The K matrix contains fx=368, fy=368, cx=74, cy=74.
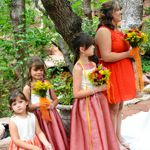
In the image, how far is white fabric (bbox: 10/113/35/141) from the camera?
3.49 metres

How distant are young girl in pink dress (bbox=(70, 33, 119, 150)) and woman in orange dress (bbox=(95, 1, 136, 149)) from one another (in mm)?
216

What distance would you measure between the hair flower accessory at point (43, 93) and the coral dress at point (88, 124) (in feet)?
0.93

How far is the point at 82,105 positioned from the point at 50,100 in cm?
34

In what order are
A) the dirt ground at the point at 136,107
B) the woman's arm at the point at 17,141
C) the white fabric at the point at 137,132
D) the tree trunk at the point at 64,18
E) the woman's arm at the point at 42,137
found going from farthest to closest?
the dirt ground at the point at 136,107 < the white fabric at the point at 137,132 < the tree trunk at the point at 64,18 < the woman's arm at the point at 42,137 < the woman's arm at the point at 17,141

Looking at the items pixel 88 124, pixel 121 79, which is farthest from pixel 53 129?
pixel 121 79

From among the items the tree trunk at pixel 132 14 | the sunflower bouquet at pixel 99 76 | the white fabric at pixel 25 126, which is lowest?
the white fabric at pixel 25 126

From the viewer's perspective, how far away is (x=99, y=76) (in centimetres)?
368

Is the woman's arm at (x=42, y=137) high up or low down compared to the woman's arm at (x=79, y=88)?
down

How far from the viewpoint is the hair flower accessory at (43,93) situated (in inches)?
142

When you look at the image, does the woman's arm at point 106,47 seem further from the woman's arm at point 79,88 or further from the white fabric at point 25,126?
the white fabric at point 25,126

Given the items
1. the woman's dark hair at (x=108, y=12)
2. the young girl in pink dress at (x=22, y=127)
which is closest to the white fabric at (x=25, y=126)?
the young girl in pink dress at (x=22, y=127)

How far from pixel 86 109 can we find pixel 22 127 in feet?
2.34

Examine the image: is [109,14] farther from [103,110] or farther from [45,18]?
[45,18]

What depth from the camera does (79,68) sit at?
3785 mm
